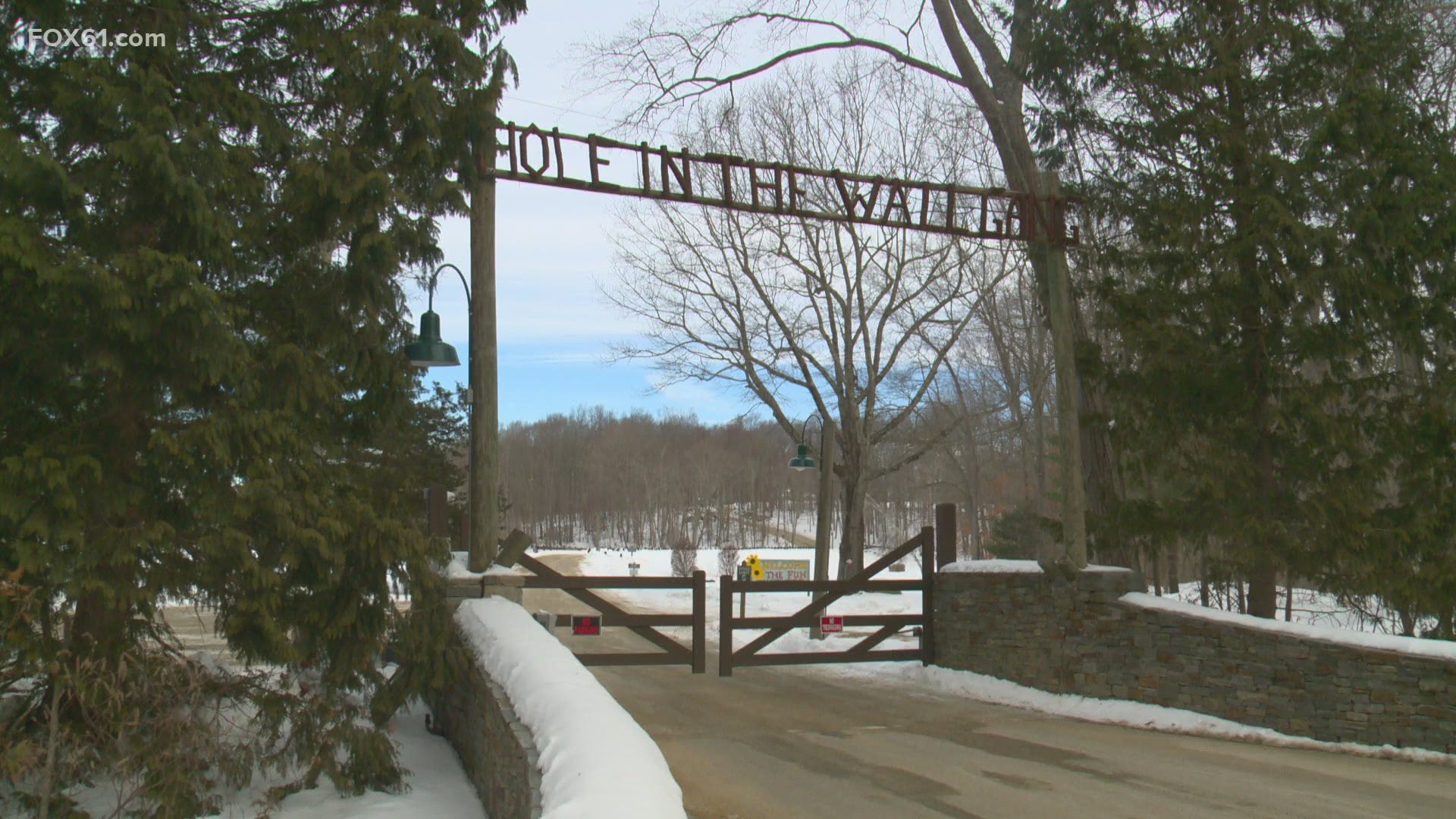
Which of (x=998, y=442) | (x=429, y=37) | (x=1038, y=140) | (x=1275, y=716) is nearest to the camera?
(x=429, y=37)

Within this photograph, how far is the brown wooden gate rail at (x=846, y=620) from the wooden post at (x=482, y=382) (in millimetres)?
3260

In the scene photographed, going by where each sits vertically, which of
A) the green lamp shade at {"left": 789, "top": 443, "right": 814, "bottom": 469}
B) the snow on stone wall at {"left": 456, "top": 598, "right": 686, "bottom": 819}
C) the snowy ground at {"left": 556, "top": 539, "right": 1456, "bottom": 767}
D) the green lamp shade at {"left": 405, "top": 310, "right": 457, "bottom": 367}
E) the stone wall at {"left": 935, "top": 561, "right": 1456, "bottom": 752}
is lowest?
the snowy ground at {"left": 556, "top": 539, "right": 1456, "bottom": 767}

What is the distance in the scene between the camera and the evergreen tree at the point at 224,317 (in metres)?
6.10

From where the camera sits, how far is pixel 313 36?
7.34m

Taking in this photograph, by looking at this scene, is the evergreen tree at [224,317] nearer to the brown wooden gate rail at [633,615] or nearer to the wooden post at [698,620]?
the brown wooden gate rail at [633,615]

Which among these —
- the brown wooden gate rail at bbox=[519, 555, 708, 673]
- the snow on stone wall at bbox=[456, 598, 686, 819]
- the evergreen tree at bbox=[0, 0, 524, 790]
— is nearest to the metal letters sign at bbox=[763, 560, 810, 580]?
the brown wooden gate rail at bbox=[519, 555, 708, 673]

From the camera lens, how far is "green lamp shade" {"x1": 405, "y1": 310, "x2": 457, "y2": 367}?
25.8 feet

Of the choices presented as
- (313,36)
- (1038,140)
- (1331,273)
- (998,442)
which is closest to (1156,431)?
(1331,273)

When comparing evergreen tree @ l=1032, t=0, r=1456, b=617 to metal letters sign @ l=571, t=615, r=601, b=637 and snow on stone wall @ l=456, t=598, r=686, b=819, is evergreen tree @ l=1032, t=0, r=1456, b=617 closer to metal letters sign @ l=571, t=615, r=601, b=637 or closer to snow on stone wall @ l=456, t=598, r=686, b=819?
metal letters sign @ l=571, t=615, r=601, b=637

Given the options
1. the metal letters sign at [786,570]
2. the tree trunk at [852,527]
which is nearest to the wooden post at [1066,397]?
the metal letters sign at [786,570]

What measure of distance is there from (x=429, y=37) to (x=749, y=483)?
224 feet

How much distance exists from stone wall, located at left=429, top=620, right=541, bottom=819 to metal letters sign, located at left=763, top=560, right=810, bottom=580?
38.8 ft

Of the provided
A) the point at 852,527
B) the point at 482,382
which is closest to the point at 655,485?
the point at 852,527

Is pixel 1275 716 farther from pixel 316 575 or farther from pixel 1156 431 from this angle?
pixel 316 575
